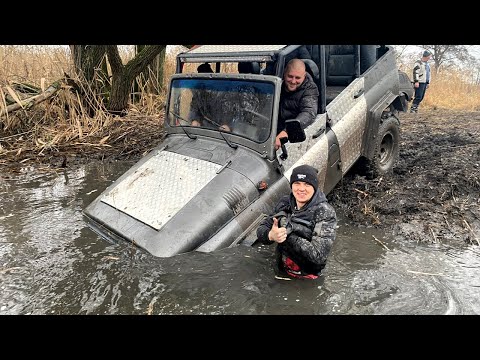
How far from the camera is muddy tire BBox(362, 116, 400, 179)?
5.74 metres

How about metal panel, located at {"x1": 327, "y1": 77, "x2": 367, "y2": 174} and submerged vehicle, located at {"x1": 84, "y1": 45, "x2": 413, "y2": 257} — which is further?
metal panel, located at {"x1": 327, "y1": 77, "x2": 367, "y2": 174}

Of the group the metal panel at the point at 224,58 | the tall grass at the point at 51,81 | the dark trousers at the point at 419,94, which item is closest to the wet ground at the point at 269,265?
the metal panel at the point at 224,58

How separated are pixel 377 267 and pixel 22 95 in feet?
24.6

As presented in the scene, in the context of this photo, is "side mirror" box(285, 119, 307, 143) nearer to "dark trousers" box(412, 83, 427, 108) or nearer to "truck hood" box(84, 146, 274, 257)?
"truck hood" box(84, 146, 274, 257)

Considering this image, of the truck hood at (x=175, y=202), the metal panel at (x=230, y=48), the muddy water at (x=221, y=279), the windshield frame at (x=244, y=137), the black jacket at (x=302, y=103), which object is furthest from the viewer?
the black jacket at (x=302, y=103)

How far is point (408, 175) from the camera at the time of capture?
6.01m

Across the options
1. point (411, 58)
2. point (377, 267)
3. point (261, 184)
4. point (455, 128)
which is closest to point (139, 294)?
point (261, 184)

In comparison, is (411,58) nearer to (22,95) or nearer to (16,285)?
(22,95)

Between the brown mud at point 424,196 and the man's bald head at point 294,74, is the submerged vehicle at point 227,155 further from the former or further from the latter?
the brown mud at point 424,196

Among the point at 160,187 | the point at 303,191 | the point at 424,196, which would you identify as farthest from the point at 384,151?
the point at 160,187

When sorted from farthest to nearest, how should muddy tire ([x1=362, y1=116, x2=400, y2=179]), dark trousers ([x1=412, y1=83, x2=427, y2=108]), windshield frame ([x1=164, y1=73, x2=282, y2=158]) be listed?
dark trousers ([x1=412, y1=83, x2=427, y2=108]) → muddy tire ([x1=362, y1=116, x2=400, y2=179]) → windshield frame ([x1=164, y1=73, x2=282, y2=158])

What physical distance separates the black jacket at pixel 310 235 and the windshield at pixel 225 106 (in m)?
1.01

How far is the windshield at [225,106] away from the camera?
4.18m

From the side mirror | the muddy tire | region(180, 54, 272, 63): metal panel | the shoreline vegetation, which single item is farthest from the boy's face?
the shoreline vegetation
